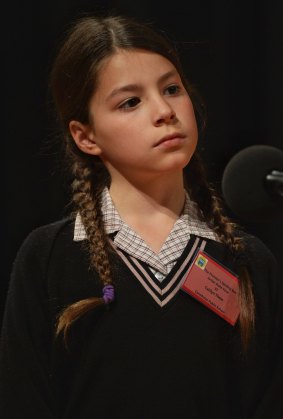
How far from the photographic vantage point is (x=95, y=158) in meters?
1.33

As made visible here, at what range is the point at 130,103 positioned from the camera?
1.21 m

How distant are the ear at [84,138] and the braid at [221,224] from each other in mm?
170

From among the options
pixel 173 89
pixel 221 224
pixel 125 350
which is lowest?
pixel 125 350

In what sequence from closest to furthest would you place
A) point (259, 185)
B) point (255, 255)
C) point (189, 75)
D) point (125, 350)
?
point (259, 185)
point (125, 350)
point (255, 255)
point (189, 75)

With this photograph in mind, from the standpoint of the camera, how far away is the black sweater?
1.16 m

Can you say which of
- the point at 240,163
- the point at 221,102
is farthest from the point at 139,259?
the point at 221,102

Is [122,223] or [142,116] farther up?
[142,116]

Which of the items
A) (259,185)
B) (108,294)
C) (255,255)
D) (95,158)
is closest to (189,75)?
(95,158)

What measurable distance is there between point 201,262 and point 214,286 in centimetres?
4

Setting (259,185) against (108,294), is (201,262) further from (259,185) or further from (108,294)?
(259,185)

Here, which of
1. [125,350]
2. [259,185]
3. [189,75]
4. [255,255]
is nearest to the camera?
[259,185]

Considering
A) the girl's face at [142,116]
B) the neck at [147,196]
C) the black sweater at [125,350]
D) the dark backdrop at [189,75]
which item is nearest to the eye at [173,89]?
the girl's face at [142,116]

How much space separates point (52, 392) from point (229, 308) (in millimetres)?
291

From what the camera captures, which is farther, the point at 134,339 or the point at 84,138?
the point at 84,138
